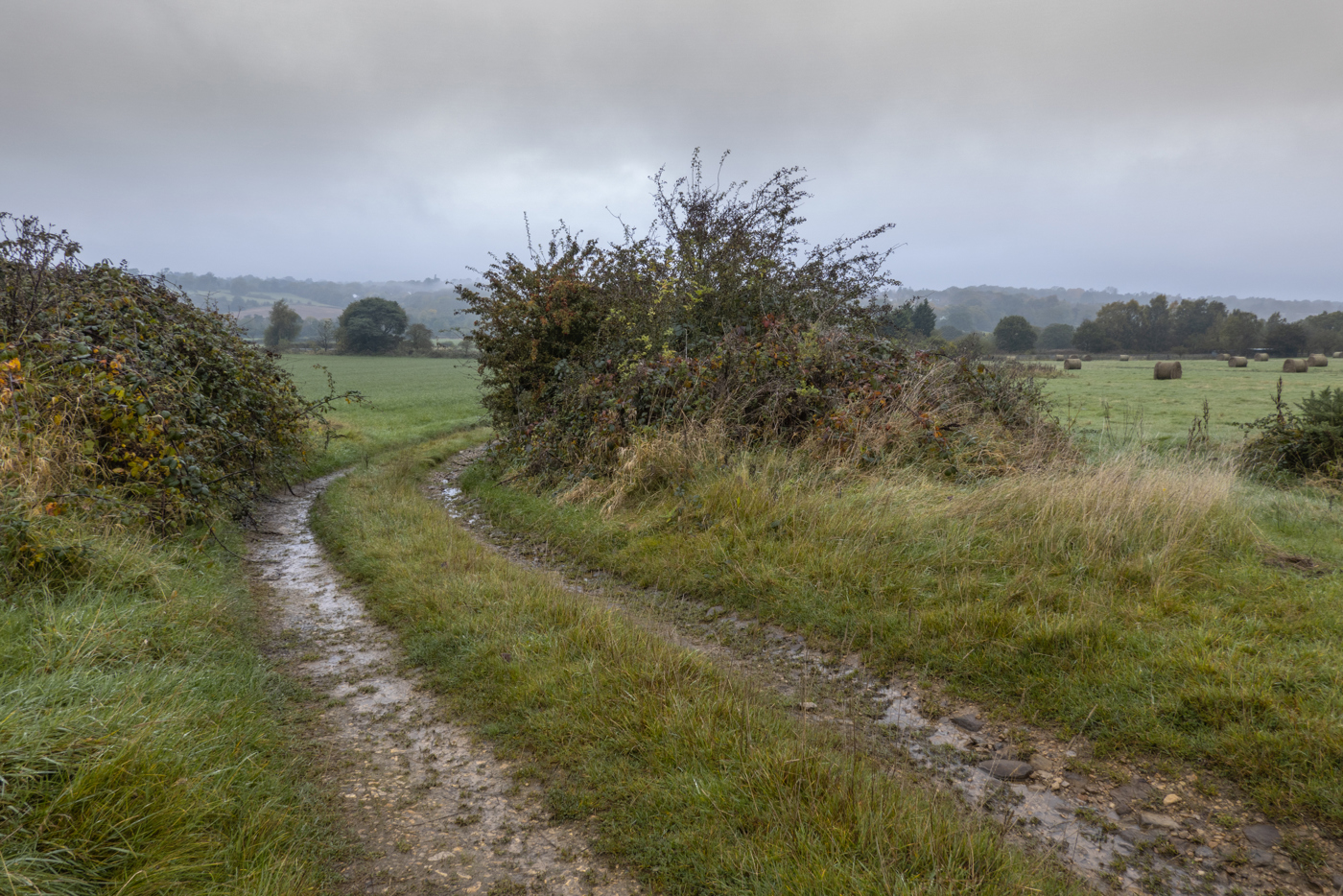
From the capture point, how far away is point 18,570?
4789 mm

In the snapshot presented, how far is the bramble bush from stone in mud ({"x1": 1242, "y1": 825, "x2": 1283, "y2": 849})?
560 cm

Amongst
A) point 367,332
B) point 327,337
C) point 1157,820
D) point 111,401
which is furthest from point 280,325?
point 1157,820

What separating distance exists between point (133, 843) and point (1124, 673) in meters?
5.27

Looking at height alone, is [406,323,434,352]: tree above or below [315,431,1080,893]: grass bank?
above

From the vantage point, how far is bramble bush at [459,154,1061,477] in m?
9.61

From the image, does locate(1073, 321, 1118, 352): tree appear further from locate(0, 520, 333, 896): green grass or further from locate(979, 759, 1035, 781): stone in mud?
locate(0, 520, 333, 896): green grass

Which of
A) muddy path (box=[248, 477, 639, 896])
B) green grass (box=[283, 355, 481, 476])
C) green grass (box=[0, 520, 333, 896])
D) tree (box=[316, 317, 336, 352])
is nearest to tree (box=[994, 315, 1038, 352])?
green grass (box=[283, 355, 481, 476])

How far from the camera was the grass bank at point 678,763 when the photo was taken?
2770mm

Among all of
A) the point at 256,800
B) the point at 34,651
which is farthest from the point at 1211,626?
the point at 34,651

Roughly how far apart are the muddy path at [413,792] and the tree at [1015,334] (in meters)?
62.0

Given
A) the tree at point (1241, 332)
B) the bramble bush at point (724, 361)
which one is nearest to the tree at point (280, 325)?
the bramble bush at point (724, 361)

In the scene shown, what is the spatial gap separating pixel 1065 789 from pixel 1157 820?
40 cm

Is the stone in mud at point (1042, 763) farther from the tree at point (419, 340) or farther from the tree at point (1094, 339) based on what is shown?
the tree at point (419, 340)

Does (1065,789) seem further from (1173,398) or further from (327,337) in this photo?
(327,337)
